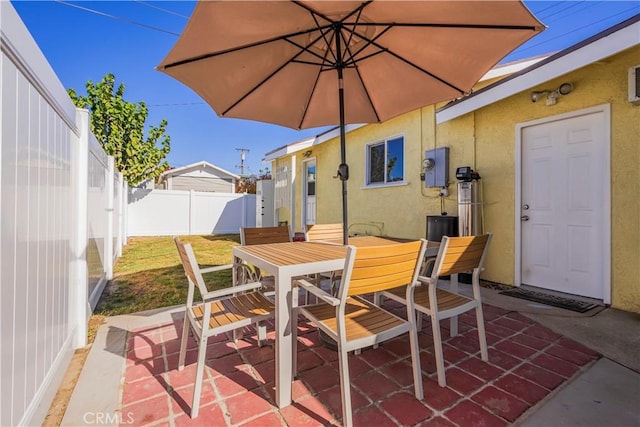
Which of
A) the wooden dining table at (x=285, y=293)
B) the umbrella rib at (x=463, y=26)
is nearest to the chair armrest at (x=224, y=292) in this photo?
the wooden dining table at (x=285, y=293)

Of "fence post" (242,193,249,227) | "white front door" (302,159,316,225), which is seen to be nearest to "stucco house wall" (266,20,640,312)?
"white front door" (302,159,316,225)

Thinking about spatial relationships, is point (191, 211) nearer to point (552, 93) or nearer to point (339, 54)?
point (339, 54)

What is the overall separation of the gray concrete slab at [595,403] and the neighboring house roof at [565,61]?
306cm

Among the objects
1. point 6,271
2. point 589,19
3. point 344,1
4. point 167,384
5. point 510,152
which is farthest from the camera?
point 589,19

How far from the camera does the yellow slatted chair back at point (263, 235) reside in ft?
11.1

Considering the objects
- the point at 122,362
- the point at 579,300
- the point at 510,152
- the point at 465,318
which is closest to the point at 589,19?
the point at 510,152

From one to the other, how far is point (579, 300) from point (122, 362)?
501 cm

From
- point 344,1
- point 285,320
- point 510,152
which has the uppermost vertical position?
point 344,1

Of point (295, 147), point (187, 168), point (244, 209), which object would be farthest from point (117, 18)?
point (187, 168)

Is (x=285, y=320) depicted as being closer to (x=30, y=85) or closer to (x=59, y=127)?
(x=30, y=85)

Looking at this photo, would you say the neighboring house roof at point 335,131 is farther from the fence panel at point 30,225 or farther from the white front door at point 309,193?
the fence panel at point 30,225

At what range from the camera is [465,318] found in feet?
10.5

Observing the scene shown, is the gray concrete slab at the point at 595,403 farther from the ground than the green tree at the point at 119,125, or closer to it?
closer to it

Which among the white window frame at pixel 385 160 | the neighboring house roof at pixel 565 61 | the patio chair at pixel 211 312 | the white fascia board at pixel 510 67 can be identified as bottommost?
the patio chair at pixel 211 312
